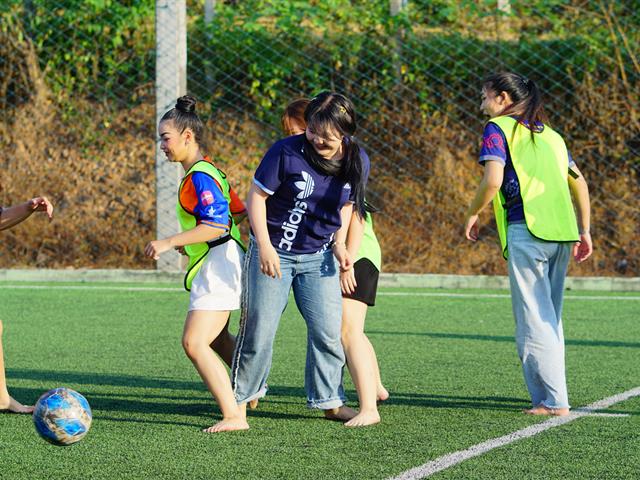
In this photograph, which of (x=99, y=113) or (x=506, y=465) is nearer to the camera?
(x=506, y=465)

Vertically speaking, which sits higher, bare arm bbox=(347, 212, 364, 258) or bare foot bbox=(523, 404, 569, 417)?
bare arm bbox=(347, 212, 364, 258)

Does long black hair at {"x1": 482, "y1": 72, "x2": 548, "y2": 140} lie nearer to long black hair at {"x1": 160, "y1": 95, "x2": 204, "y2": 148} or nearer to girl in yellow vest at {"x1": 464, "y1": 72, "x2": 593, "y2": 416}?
girl in yellow vest at {"x1": 464, "y1": 72, "x2": 593, "y2": 416}

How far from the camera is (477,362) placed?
7.82 metres

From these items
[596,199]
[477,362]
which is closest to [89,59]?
[596,199]

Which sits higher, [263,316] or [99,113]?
[99,113]

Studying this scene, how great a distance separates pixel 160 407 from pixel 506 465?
2196 mm

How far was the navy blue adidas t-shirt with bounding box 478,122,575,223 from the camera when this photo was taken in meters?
5.92

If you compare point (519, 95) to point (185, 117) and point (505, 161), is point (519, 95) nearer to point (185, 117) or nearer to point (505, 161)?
point (505, 161)

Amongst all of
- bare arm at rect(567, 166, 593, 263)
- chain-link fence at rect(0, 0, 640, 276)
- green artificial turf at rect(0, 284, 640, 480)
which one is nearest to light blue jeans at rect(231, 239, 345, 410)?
green artificial turf at rect(0, 284, 640, 480)

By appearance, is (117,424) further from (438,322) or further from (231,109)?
(231,109)

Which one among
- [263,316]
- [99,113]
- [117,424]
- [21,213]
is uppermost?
[99,113]

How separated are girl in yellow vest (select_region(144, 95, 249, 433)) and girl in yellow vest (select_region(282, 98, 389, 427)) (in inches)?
22.0

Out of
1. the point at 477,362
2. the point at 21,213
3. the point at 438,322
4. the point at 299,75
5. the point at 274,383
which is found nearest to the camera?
the point at 21,213

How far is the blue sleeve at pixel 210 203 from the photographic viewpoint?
5.56 m
